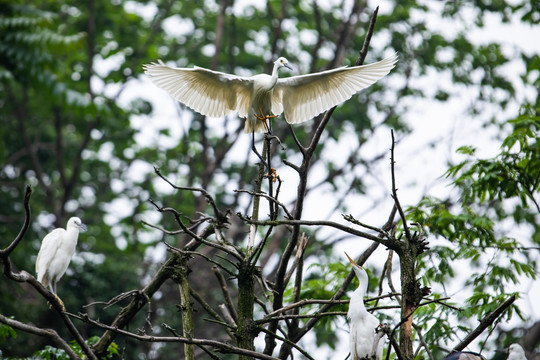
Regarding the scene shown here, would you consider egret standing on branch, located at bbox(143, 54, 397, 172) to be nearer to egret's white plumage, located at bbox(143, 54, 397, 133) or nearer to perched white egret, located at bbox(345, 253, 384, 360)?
egret's white plumage, located at bbox(143, 54, 397, 133)

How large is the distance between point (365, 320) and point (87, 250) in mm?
8206

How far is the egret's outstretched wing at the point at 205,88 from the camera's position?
210 inches

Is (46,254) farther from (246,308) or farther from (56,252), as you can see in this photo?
(246,308)

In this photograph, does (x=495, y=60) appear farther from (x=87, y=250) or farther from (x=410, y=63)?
(x=87, y=250)

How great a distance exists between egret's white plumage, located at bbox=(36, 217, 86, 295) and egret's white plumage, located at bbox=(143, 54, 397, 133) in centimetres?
185

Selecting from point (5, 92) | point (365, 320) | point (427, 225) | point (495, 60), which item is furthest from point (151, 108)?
point (365, 320)

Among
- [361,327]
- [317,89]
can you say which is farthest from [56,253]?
[361,327]

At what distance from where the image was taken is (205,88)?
5.59 m

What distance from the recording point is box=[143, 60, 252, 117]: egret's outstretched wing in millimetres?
5340

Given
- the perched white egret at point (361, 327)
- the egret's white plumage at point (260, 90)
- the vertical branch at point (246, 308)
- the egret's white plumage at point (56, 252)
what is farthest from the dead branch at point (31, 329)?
the egret's white plumage at point (56, 252)

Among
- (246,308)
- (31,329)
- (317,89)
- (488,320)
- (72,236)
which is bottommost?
(31,329)

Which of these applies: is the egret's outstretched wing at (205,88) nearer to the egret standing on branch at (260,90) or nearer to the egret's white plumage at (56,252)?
the egret standing on branch at (260,90)

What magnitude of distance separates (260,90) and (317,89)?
55 centimetres

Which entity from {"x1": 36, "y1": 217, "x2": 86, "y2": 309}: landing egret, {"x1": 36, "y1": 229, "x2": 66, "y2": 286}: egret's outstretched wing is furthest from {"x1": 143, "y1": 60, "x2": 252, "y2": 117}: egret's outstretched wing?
{"x1": 36, "y1": 229, "x2": 66, "y2": 286}: egret's outstretched wing
